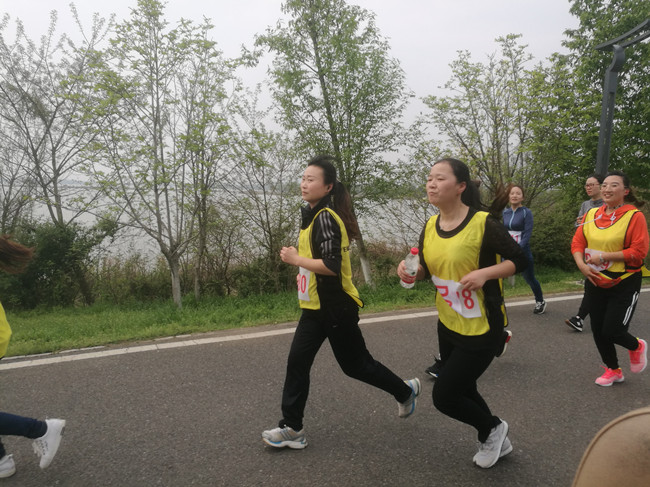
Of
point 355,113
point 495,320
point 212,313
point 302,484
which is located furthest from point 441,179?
point 355,113

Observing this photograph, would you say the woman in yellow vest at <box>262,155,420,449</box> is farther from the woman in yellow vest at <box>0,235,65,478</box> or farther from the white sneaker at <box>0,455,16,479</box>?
the white sneaker at <box>0,455,16,479</box>

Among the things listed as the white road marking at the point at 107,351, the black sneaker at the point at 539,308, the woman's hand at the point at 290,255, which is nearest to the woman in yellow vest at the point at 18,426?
the woman's hand at the point at 290,255

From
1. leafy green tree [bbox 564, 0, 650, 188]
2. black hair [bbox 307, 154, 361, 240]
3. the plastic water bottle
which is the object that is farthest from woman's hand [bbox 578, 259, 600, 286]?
leafy green tree [bbox 564, 0, 650, 188]

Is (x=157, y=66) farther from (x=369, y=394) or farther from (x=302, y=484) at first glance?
(x=302, y=484)

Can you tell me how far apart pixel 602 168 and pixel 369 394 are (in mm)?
6789

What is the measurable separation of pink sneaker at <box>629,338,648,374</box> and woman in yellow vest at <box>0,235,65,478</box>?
446 cm

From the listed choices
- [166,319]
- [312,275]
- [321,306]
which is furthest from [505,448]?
[166,319]

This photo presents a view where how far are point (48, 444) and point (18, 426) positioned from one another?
0.21 meters

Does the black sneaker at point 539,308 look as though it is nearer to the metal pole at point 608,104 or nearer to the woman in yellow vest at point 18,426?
the metal pole at point 608,104

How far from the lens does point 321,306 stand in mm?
2939

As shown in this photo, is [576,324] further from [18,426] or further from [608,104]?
[18,426]

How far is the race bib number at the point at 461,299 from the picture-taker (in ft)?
8.25

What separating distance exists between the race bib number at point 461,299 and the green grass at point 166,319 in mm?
3890

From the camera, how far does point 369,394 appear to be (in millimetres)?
3748
